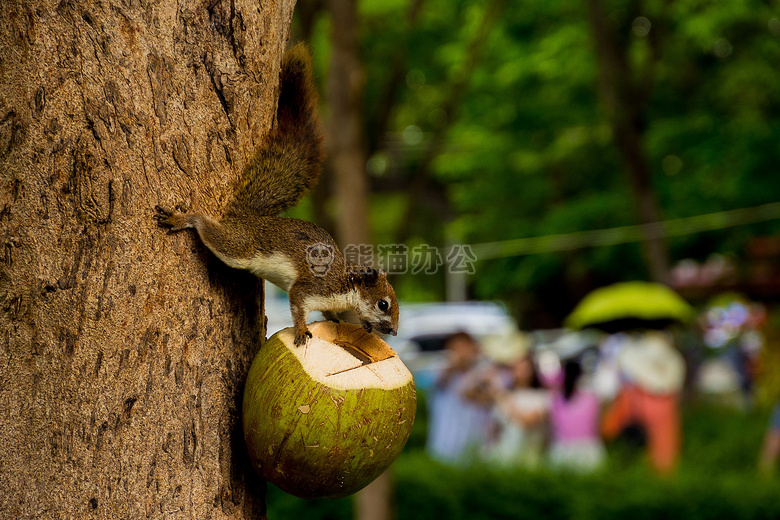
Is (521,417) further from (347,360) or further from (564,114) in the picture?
(564,114)

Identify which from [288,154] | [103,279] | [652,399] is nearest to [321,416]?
[103,279]

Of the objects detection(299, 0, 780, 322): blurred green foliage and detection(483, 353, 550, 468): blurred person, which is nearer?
detection(483, 353, 550, 468): blurred person

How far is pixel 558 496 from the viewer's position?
6137 millimetres

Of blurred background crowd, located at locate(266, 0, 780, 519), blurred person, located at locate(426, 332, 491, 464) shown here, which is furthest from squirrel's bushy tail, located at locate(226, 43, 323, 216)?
blurred person, located at locate(426, 332, 491, 464)

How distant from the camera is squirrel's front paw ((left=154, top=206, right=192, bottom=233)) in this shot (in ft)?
5.87

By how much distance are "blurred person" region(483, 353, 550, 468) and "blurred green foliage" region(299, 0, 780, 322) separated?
347 centimetres

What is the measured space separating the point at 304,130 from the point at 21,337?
85 cm

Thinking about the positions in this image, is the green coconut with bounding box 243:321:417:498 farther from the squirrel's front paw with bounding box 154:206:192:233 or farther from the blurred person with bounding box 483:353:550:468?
the blurred person with bounding box 483:353:550:468

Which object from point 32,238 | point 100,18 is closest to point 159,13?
point 100,18

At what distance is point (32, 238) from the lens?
5.65ft

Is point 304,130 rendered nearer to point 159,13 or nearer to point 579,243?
point 159,13

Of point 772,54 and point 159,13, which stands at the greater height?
point 772,54

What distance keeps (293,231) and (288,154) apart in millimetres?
199

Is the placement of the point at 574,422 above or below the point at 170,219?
below
